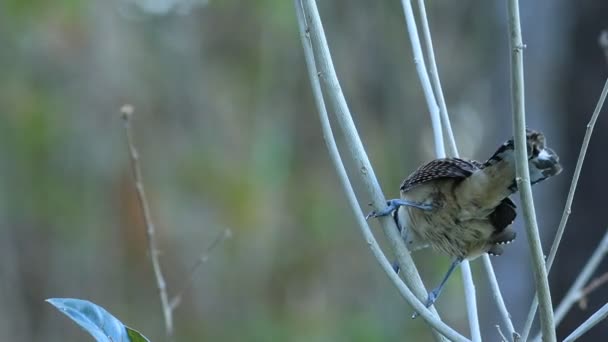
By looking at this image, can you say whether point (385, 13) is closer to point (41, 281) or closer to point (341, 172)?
point (41, 281)

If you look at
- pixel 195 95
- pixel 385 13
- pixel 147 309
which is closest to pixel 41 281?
pixel 147 309

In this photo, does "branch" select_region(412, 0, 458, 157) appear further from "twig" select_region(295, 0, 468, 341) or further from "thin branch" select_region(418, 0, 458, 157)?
"twig" select_region(295, 0, 468, 341)

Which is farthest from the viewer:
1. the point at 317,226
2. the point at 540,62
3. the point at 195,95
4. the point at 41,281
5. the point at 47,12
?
the point at 317,226

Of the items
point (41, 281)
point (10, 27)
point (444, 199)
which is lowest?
point (41, 281)

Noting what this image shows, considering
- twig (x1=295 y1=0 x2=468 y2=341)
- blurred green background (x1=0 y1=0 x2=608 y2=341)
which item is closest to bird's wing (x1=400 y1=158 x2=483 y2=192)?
twig (x1=295 y1=0 x2=468 y2=341)

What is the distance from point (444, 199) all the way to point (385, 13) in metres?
5.54

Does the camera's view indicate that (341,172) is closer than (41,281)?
Yes

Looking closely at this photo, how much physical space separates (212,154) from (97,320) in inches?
228

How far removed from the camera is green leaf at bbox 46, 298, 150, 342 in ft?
5.29

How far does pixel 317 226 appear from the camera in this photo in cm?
804

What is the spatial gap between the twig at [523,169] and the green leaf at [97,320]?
0.72m

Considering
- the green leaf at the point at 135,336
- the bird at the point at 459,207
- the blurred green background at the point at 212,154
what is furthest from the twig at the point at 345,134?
the blurred green background at the point at 212,154

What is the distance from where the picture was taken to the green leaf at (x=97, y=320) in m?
1.61

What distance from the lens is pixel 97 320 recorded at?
64.6 inches
